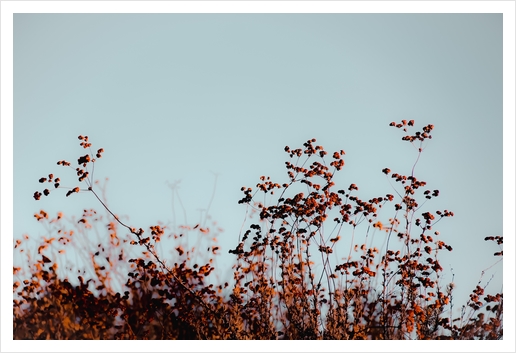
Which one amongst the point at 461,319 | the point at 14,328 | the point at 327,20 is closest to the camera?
the point at 461,319

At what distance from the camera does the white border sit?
105 inches

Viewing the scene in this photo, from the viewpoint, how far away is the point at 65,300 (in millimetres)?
3141

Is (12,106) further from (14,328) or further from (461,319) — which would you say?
(461,319)

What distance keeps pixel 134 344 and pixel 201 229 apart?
76cm

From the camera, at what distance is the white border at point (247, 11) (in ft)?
8.75

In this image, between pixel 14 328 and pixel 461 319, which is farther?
pixel 14 328

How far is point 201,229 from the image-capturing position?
9.64 ft

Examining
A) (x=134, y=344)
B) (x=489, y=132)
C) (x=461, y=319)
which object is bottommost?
(x=134, y=344)

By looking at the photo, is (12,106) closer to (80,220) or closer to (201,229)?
(80,220)

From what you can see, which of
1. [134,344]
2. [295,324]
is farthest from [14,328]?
[295,324]

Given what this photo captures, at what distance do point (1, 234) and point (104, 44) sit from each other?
52.6 inches

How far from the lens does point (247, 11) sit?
120 inches

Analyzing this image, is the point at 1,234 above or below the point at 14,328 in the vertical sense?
above

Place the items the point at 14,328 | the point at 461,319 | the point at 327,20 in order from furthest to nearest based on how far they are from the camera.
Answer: the point at 327,20 < the point at 14,328 < the point at 461,319
